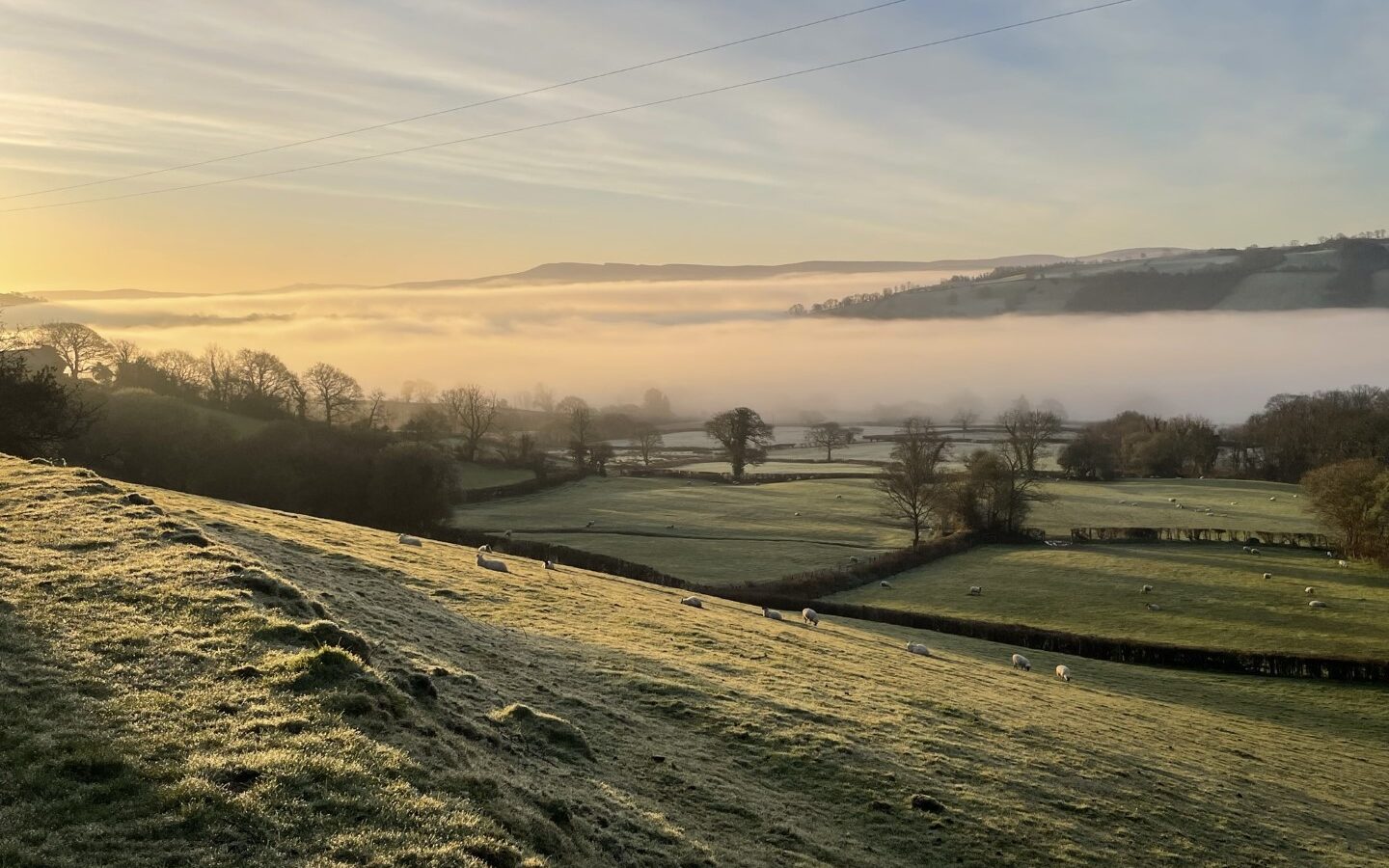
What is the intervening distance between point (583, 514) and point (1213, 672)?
60.3 m

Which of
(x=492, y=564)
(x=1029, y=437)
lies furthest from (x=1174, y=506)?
(x=492, y=564)

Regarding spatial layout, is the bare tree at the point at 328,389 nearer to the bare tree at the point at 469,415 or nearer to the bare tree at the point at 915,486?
the bare tree at the point at 469,415

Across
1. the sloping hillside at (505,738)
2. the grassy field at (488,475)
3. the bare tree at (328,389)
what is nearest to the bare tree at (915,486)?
the sloping hillside at (505,738)

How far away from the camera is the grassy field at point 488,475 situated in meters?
102

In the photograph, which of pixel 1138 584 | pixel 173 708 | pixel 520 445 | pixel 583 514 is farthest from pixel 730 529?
pixel 173 708

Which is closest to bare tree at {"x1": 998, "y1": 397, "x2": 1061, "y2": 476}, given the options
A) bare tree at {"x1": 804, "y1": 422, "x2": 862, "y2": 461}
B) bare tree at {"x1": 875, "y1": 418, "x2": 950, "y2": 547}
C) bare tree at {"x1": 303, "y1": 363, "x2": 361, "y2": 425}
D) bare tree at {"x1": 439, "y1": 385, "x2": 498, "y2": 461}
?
bare tree at {"x1": 875, "y1": 418, "x2": 950, "y2": 547}

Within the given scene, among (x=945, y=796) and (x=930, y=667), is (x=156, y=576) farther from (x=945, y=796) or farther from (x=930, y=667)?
(x=930, y=667)

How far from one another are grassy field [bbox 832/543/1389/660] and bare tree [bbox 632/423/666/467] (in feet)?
247

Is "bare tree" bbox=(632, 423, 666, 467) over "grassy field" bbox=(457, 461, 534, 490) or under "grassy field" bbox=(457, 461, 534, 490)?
over

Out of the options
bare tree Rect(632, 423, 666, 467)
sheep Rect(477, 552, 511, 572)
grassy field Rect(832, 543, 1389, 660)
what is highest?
bare tree Rect(632, 423, 666, 467)

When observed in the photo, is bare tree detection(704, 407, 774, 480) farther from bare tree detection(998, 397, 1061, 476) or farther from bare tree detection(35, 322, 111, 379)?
bare tree detection(35, 322, 111, 379)

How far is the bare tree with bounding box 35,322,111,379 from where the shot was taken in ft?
330

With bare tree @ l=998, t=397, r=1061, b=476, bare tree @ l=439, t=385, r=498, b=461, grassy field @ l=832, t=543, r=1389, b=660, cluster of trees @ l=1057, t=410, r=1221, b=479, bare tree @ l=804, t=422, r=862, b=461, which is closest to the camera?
grassy field @ l=832, t=543, r=1389, b=660

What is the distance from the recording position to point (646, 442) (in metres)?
146
